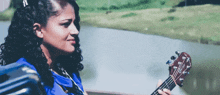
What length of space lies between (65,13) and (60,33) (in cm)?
8

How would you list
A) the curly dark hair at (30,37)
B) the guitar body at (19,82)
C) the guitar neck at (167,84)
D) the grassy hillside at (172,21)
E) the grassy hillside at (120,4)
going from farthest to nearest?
the grassy hillside at (120,4), the grassy hillside at (172,21), the guitar neck at (167,84), the curly dark hair at (30,37), the guitar body at (19,82)

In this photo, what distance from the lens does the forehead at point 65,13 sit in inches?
36.0

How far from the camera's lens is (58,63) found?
43.7 inches

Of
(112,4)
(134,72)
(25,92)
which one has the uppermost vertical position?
(25,92)

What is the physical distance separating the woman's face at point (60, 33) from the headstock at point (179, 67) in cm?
79

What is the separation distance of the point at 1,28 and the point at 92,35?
965 mm

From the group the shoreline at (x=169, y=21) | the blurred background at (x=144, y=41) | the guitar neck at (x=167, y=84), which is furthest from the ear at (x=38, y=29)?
the shoreline at (x=169, y=21)

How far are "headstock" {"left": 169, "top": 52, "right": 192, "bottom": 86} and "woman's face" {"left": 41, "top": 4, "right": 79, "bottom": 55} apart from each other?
794 millimetres

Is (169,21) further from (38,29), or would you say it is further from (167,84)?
(38,29)

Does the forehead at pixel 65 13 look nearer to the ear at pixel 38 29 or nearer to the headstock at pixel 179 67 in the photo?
the ear at pixel 38 29

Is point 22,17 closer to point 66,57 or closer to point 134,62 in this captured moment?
point 66,57

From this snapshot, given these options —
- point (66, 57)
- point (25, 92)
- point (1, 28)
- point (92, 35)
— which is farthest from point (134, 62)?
point (25, 92)

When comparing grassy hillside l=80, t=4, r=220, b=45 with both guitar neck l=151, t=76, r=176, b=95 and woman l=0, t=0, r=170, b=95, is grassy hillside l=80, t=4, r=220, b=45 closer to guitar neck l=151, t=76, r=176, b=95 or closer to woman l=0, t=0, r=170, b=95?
guitar neck l=151, t=76, r=176, b=95

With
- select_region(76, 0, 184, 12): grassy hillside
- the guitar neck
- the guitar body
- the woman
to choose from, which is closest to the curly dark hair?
the woman
